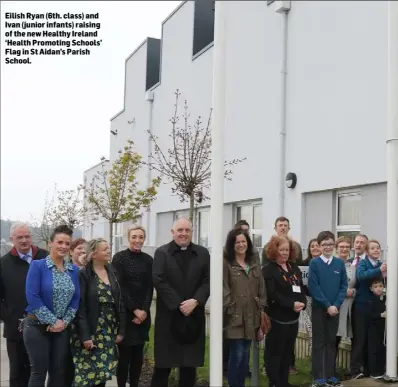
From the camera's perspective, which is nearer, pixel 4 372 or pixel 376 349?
pixel 376 349

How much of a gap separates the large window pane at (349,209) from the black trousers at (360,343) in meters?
3.48

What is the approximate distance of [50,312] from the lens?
15.8 feet

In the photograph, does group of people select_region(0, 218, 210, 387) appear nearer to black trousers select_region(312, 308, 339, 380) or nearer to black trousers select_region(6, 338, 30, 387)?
black trousers select_region(6, 338, 30, 387)

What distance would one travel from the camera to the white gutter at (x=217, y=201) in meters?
3.95

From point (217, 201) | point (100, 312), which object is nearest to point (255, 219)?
point (100, 312)

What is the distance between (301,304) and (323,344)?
67 cm

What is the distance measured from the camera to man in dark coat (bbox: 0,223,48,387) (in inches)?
217

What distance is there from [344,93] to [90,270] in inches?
240

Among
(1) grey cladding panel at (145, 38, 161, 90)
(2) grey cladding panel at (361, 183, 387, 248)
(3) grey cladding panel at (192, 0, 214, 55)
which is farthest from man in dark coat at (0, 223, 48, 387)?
(1) grey cladding panel at (145, 38, 161, 90)

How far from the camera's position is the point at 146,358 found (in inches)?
313

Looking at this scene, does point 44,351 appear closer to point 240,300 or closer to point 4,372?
point 240,300

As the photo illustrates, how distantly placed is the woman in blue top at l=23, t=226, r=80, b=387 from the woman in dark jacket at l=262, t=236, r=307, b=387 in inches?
75.5

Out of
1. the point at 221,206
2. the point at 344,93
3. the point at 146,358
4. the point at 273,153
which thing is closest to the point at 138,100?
the point at 273,153

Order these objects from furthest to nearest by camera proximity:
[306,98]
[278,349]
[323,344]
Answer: [306,98] < [323,344] < [278,349]
